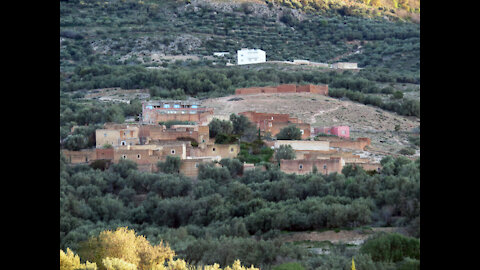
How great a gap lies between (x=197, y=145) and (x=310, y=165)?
4937 millimetres

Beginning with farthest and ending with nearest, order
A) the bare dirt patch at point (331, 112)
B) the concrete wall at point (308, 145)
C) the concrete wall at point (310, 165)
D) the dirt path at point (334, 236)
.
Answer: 1. the bare dirt patch at point (331, 112)
2. the concrete wall at point (308, 145)
3. the concrete wall at point (310, 165)
4. the dirt path at point (334, 236)

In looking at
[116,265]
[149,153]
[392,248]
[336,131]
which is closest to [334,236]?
[392,248]

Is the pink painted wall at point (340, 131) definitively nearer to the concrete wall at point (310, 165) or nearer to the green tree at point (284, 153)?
the green tree at point (284, 153)

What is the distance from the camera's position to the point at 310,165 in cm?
2078

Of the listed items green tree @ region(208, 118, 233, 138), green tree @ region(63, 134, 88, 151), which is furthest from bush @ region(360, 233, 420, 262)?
green tree @ region(63, 134, 88, 151)

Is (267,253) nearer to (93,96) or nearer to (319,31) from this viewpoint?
(93,96)

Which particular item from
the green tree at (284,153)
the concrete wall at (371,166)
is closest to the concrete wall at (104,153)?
the green tree at (284,153)

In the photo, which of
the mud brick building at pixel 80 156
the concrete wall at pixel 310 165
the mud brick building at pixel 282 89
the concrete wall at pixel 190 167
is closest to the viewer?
the concrete wall at pixel 310 165

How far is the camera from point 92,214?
17375 millimetres

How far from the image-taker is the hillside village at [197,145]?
21.4m

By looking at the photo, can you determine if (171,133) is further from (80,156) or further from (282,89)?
(282,89)

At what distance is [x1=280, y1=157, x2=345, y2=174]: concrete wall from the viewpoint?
20.7m
